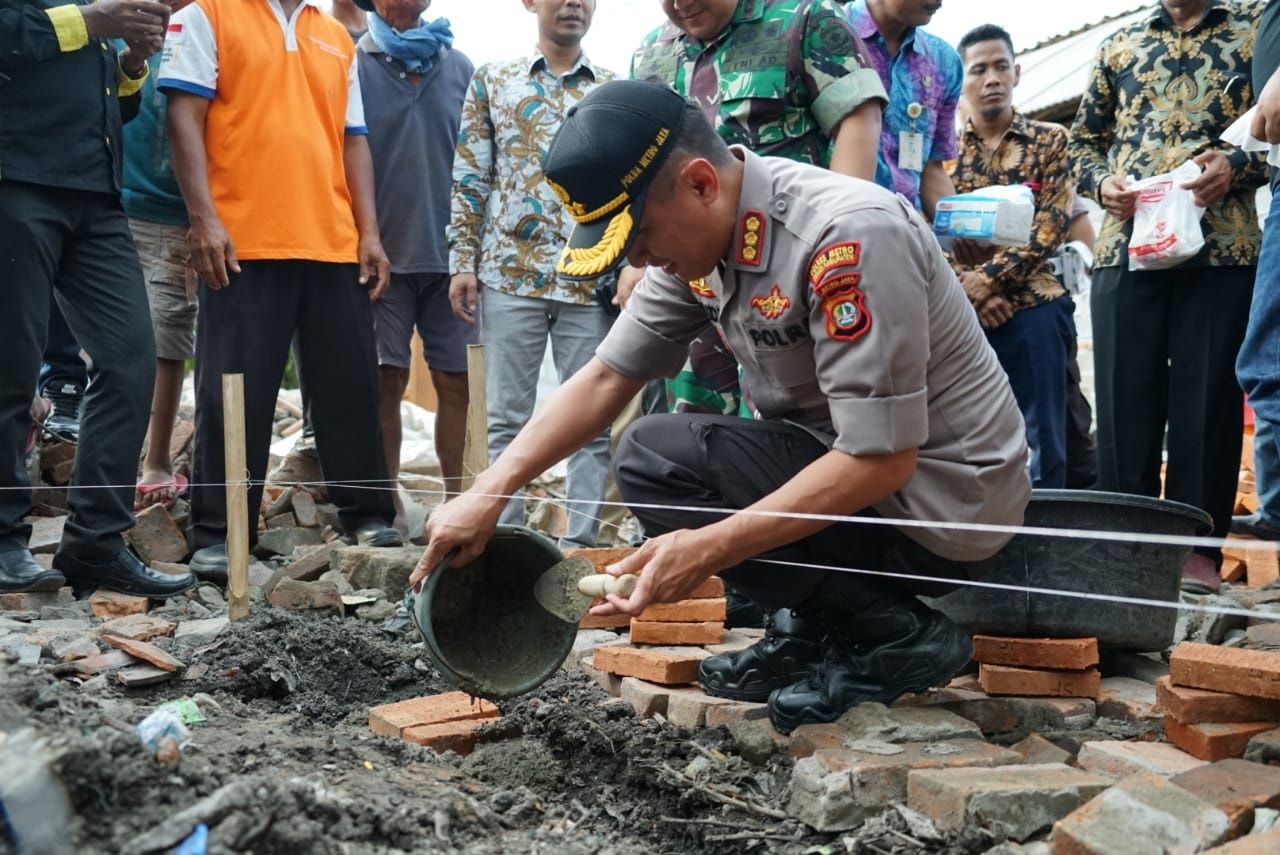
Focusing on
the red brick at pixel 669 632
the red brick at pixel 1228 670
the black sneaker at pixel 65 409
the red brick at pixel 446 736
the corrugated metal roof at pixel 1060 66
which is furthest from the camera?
the corrugated metal roof at pixel 1060 66

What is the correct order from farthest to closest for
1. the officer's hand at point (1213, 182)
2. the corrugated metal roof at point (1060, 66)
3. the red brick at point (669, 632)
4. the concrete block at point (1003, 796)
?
1. the corrugated metal roof at point (1060, 66)
2. the officer's hand at point (1213, 182)
3. the red brick at point (669, 632)
4. the concrete block at point (1003, 796)

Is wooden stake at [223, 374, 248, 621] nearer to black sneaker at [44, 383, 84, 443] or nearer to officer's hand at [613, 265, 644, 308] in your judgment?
officer's hand at [613, 265, 644, 308]

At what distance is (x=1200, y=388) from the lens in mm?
4359

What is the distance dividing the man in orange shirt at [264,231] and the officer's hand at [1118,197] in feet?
9.13

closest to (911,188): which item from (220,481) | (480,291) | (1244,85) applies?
(1244,85)

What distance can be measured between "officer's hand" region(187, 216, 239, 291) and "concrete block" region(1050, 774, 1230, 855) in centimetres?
340

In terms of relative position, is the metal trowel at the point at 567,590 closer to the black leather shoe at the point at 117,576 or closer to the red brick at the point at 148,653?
the red brick at the point at 148,653

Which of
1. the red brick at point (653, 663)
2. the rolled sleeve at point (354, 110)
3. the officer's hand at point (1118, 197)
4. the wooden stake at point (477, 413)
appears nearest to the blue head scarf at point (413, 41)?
the rolled sleeve at point (354, 110)

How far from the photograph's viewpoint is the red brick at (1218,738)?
2.55 metres

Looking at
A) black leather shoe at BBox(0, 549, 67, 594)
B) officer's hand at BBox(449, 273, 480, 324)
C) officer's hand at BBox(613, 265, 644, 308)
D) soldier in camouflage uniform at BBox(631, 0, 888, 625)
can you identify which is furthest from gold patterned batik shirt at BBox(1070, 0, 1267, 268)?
black leather shoe at BBox(0, 549, 67, 594)

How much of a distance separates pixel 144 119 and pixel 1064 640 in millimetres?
4060

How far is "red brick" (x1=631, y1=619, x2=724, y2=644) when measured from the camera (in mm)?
3486

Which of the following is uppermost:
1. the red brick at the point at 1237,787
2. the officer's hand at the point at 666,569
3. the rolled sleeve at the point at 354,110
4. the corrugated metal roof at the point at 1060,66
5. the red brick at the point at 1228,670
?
the corrugated metal roof at the point at 1060,66

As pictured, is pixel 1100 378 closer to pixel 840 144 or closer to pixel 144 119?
pixel 840 144
